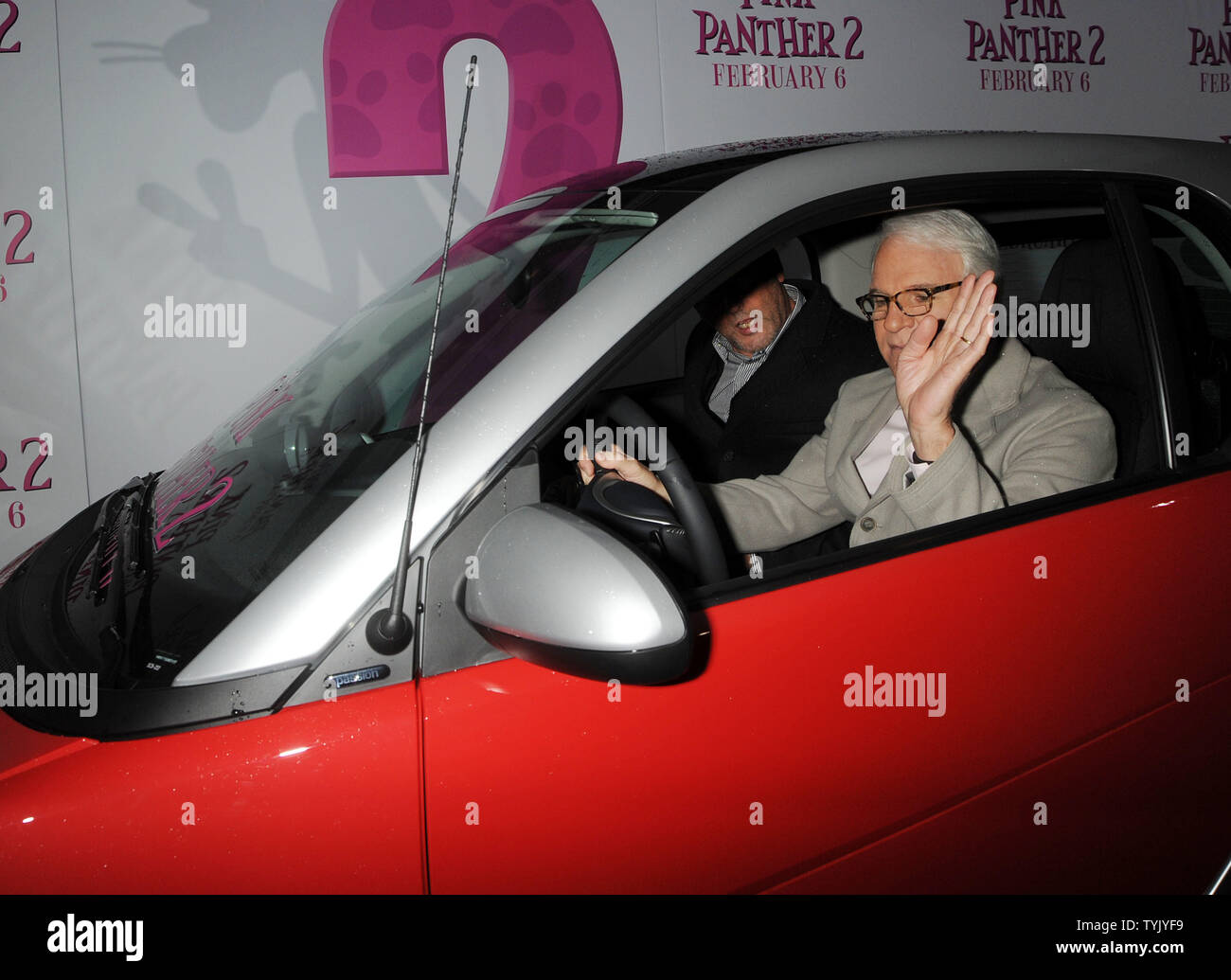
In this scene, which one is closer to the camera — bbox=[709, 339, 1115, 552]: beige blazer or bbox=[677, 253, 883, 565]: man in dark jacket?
bbox=[709, 339, 1115, 552]: beige blazer

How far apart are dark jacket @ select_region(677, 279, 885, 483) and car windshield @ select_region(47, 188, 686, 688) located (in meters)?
0.74

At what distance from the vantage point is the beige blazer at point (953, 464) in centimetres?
120

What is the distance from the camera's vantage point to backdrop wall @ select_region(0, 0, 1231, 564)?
3.30m

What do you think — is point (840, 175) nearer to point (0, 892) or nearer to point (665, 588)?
point (665, 588)

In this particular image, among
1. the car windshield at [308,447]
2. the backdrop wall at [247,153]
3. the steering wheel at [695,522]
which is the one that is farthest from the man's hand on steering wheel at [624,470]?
the backdrop wall at [247,153]

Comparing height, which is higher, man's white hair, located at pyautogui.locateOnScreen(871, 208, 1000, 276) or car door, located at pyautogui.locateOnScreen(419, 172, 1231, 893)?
man's white hair, located at pyautogui.locateOnScreen(871, 208, 1000, 276)

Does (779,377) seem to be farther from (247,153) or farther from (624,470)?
(247,153)

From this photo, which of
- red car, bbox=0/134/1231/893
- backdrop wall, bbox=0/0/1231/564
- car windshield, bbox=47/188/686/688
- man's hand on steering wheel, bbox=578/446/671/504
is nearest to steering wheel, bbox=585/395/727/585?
red car, bbox=0/134/1231/893

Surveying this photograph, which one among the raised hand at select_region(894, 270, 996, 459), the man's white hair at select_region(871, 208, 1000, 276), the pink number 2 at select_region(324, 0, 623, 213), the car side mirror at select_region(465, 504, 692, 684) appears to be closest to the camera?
the car side mirror at select_region(465, 504, 692, 684)

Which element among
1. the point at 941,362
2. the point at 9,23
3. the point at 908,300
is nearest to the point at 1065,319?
the point at 908,300

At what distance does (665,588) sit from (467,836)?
32 cm

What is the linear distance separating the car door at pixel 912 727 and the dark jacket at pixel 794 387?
0.69 meters

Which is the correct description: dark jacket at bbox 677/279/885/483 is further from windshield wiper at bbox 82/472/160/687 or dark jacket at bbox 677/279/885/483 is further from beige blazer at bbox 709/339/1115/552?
windshield wiper at bbox 82/472/160/687

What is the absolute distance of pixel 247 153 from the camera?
341 centimetres
